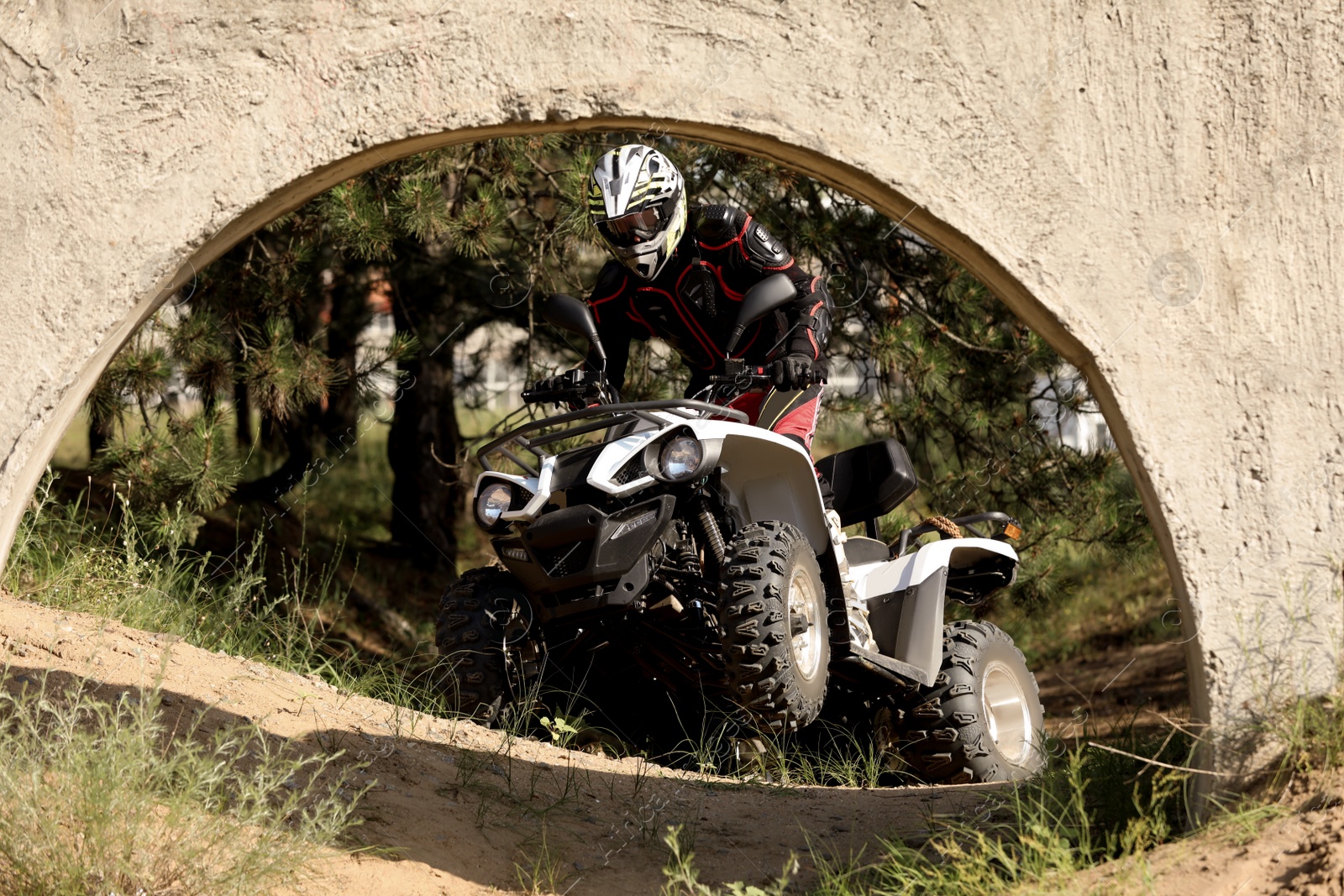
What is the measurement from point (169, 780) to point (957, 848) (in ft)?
6.38

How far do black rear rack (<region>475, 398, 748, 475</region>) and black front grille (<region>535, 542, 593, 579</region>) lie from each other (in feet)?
1.02

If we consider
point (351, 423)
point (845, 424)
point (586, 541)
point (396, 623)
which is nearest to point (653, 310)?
point (586, 541)

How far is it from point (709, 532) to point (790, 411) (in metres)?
0.87

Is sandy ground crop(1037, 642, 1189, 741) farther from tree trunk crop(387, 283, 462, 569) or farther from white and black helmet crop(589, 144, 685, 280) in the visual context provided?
white and black helmet crop(589, 144, 685, 280)

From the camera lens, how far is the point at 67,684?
375 cm

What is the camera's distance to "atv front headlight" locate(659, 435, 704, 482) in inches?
153

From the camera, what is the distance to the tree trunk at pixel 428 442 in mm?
8266

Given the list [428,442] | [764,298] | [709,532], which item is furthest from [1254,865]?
[428,442]

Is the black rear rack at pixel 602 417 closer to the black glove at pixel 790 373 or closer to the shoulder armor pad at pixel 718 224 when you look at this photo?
the black glove at pixel 790 373

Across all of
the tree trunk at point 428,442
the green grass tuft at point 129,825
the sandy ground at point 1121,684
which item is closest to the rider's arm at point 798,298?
the green grass tuft at point 129,825

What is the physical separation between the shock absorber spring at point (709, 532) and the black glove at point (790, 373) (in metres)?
0.48

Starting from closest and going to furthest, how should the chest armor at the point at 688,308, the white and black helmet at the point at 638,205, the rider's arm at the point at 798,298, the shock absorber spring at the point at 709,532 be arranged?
the shock absorber spring at the point at 709,532, the white and black helmet at the point at 638,205, the rider's arm at the point at 798,298, the chest armor at the point at 688,308

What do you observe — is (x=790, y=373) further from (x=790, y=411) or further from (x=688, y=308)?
A: (x=688, y=308)

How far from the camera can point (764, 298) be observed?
4.14 meters
